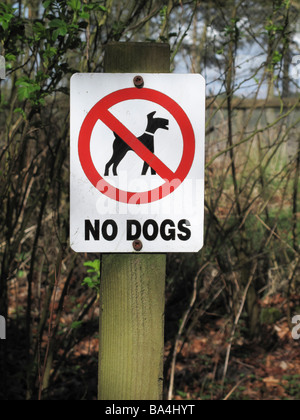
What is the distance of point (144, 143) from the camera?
5.10 feet

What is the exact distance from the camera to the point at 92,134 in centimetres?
156

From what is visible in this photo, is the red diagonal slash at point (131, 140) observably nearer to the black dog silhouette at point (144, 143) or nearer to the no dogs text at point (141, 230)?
the black dog silhouette at point (144, 143)

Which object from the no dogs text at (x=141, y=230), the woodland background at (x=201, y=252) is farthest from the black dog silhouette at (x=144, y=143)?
the woodland background at (x=201, y=252)

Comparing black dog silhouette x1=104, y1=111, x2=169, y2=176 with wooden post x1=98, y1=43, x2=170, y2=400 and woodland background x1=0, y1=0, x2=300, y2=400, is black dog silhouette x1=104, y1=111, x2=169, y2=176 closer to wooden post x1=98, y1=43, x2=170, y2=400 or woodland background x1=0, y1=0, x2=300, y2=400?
wooden post x1=98, y1=43, x2=170, y2=400

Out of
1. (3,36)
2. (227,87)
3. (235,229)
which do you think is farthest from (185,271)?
(3,36)

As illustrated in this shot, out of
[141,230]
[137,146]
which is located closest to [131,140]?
[137,146]

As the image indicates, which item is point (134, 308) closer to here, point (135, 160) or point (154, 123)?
point (135, 160)

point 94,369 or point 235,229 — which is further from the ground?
point 235,229

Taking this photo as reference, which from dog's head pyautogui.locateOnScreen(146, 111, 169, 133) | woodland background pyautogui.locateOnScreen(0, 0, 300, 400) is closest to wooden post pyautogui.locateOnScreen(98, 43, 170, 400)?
dog's head pyautogui.locateOnScreen(146, 111, 169, 133)

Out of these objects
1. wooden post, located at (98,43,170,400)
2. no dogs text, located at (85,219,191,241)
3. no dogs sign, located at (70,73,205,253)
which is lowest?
wooden post, located at (98,43,170,400)

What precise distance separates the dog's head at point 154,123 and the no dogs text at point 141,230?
0.93 feet

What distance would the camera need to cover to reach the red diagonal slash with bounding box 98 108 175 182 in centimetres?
155
